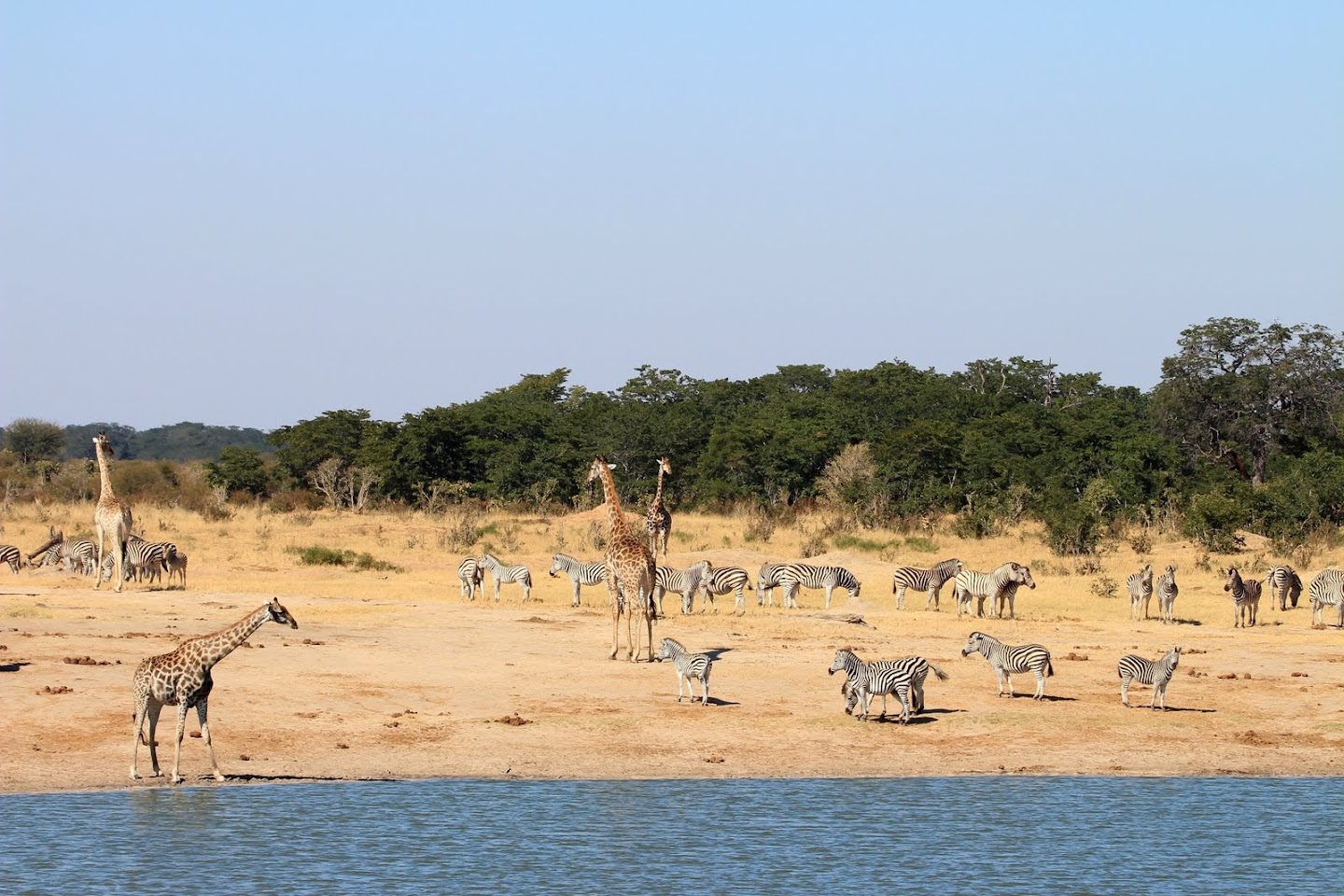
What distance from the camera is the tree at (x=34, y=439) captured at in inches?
2968

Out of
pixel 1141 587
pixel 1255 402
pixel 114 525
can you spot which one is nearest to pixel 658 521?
pixel 1141 587

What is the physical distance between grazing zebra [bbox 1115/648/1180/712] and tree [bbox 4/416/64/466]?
6598 cm

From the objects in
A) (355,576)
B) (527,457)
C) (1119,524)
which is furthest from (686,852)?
(527,457)

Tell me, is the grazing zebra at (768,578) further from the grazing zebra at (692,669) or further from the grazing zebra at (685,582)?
the grazing zebra at (692,669)

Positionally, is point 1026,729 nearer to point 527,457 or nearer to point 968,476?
point 968,476

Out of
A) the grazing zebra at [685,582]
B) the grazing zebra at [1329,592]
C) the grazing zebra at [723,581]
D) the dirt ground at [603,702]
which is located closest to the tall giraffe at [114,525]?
the dirt ground at [603,702]

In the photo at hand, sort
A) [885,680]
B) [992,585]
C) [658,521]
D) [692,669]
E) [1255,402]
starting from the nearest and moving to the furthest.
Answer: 1. [885,680]
2. [692,669]
3. [992,585]
4. [658,521]
5. [1255,402]

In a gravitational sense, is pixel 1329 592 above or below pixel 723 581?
above

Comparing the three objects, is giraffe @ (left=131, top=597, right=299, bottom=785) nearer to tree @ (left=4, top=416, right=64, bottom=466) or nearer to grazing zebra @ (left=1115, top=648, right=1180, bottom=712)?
grazing zebra @ (left=1115, top=648, right=1180, bottom=712)

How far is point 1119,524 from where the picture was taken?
128 ft

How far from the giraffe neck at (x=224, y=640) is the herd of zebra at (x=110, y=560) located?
1395 cm

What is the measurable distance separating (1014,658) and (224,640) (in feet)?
28.2

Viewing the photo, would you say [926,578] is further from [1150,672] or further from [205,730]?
[205,730]

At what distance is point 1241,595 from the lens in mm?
24594
